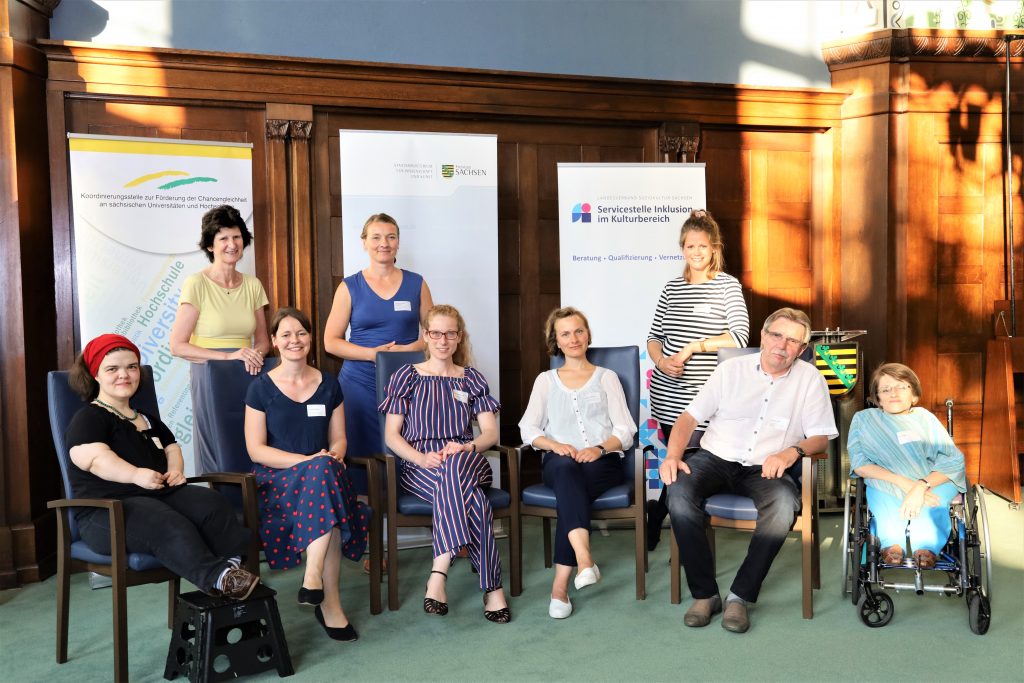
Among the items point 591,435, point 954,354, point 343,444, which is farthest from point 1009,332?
point 343,444

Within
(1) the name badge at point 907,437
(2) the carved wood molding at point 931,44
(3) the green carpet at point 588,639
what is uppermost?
(2) the carved wood molding at point 931,44

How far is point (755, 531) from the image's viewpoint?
3.56 m

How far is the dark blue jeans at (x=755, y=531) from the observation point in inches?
138

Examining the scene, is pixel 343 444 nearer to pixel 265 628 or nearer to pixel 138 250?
pixel 265 628

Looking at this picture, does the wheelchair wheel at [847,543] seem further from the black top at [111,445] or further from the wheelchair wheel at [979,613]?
the black top at [111,445]

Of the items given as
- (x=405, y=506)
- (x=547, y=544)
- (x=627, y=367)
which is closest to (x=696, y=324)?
(x=627, y=367)

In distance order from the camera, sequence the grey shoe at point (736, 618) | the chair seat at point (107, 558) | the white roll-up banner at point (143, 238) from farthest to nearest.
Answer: the white roll-up banner at point (143, 238) → the grey shoe at point (736, 618) → the chair seat at point (107, 558)

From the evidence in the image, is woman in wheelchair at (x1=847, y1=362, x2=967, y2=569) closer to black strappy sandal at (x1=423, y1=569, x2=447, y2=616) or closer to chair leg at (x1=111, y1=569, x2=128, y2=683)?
black strappy sandal at (x1=423, y1=569, x2=447, y2=616)

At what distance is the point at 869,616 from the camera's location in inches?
137

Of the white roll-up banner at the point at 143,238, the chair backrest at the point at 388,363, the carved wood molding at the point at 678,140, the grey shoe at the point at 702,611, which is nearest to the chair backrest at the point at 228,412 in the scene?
the chair backrest at the point at 388,363

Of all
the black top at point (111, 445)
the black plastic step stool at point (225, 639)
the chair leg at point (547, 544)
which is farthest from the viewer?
the chair leg at point (547, 544)

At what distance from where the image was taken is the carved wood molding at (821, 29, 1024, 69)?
578cm

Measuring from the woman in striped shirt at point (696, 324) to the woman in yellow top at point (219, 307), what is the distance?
6.21 ft

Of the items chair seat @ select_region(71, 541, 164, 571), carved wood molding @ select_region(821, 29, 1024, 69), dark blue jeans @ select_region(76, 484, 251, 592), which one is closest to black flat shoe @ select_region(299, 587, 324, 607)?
dark blue jeans @ select_region(76, 484, 251, 592)
